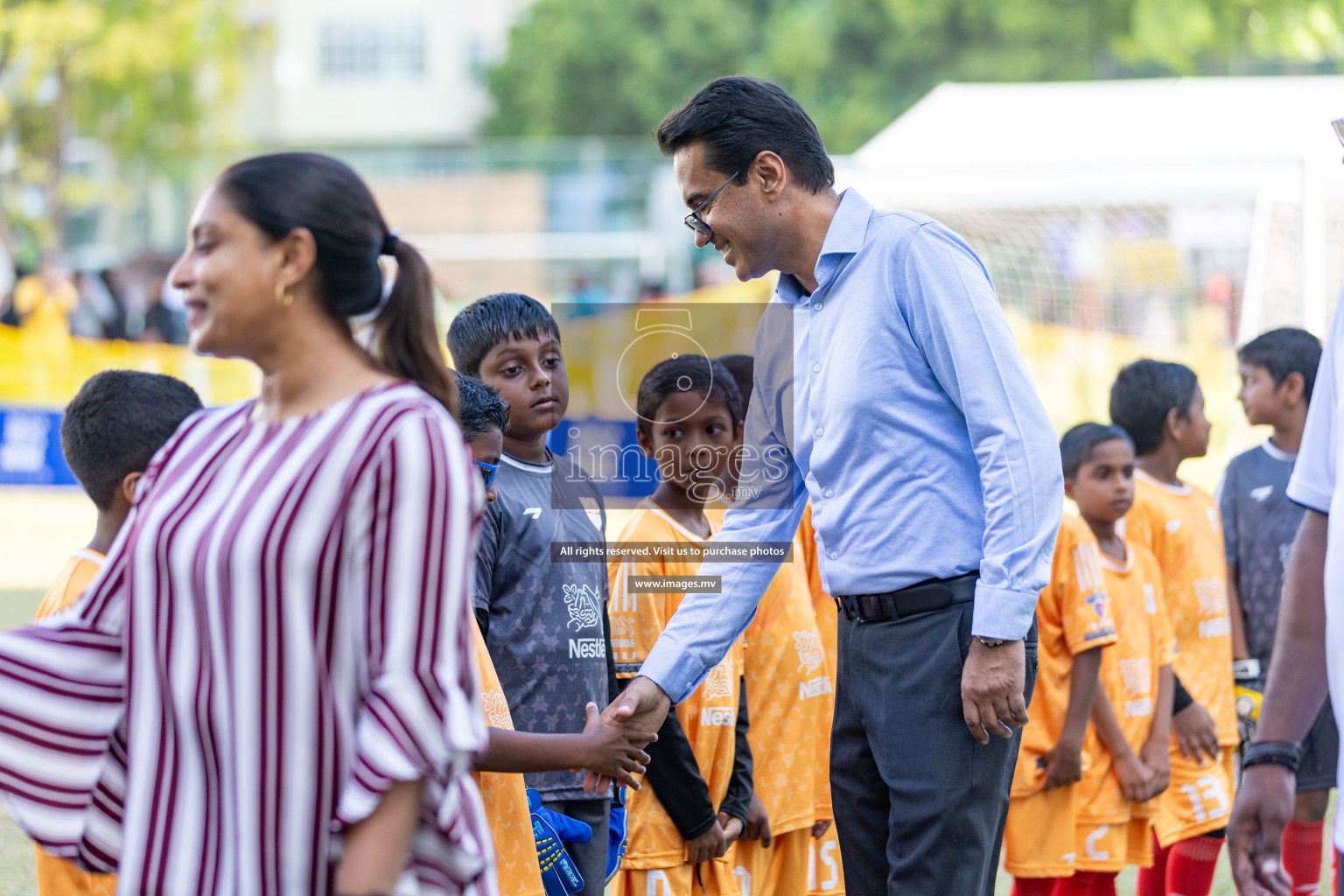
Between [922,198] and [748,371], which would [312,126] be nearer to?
[922,198]

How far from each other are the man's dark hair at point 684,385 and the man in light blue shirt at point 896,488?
737mm

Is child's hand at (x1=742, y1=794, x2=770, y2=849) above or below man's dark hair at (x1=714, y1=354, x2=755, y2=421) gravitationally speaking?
below

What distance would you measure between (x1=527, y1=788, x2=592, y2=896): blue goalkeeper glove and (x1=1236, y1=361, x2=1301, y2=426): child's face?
310 centimetres

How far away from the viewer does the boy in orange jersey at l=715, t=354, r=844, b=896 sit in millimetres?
3711

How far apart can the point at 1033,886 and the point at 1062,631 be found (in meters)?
0.77

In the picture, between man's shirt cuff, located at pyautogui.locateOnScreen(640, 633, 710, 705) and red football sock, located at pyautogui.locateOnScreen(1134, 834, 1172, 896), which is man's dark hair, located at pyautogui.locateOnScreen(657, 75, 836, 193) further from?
red football sock, located at pyautogui.locateOnScreen(1134, 834, 1172, 896)

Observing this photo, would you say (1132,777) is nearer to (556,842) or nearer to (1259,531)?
(1259,531)

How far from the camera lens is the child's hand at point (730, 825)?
3.45 meters

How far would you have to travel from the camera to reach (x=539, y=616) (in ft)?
10.2

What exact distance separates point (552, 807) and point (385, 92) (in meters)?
46.5

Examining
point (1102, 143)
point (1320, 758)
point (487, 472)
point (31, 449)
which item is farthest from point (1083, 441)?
point (31, 449)

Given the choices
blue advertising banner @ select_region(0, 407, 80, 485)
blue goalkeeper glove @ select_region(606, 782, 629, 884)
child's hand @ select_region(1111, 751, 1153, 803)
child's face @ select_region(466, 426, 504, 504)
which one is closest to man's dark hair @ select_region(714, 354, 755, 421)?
child's face @ select_region(466, 426, 504, 504)

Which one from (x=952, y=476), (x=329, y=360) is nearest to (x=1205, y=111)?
(x=952, y=476)

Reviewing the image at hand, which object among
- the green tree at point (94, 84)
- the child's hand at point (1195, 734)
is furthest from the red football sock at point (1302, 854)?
the green tree at point (94, 84)
